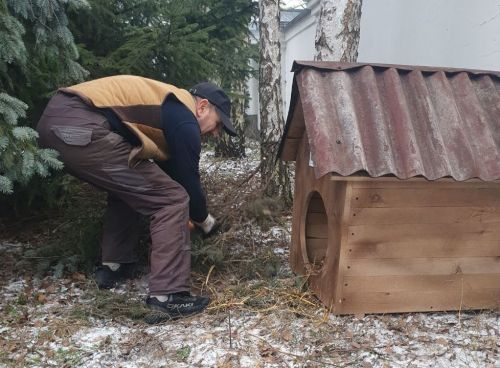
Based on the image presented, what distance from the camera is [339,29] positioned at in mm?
4496

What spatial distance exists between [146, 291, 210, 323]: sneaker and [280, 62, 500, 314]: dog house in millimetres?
815

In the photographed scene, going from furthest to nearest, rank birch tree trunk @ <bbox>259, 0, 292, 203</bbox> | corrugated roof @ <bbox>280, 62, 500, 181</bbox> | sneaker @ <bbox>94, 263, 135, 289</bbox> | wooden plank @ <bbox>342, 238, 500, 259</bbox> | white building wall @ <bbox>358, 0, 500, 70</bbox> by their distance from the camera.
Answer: birch tree trunk @ <bbox>259, 0, 292, 203</bbox>, white building wall @ <bbox>358, 0, 500, 70</bbox>, sneaker @ <bbox>94, 263, 135, 289</bbox>, wooden plank @ <bbox>342, 238, 500, 259</bbox>, corrugated roof @ <bbox>280, 62, 500, 181</bbox>

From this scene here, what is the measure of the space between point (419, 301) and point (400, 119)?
112 centimetres

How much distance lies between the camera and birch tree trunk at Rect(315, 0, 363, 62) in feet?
14.7

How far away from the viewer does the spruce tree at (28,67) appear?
2855 millimetres

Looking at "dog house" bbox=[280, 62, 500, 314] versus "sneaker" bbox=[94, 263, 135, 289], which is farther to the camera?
"sneaker" bbox=[94, 263, 135, 289]

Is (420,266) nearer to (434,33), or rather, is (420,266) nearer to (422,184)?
(422,184)

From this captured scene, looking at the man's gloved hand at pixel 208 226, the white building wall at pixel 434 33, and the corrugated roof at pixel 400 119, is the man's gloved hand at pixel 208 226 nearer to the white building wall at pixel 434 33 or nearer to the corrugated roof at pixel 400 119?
the corrugated roof at pixel 400 119

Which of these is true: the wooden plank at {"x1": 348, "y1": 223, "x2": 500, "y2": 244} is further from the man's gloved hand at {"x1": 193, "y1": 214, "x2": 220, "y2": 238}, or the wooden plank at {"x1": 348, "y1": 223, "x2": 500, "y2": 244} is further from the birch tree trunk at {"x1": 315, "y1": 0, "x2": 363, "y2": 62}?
the birch tree trunk at {"x1": 315, "y1": 0, "x2": 363, "y2": 62}

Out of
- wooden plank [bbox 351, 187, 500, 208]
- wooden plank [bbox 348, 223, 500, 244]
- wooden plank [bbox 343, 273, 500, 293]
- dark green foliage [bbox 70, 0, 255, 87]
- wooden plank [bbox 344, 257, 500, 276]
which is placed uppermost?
dark green foliage [bbox 70, 0, 255, 87]

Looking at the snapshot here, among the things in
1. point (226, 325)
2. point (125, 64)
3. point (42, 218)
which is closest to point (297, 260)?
point (226, 325)

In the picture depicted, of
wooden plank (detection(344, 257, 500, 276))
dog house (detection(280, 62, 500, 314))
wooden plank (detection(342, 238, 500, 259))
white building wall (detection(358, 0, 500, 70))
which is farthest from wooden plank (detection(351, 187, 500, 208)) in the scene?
white building wall (detection(358, 0, 500, 70))

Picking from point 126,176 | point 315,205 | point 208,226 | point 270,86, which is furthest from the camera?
point 270,86

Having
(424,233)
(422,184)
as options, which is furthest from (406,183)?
(424,233)
